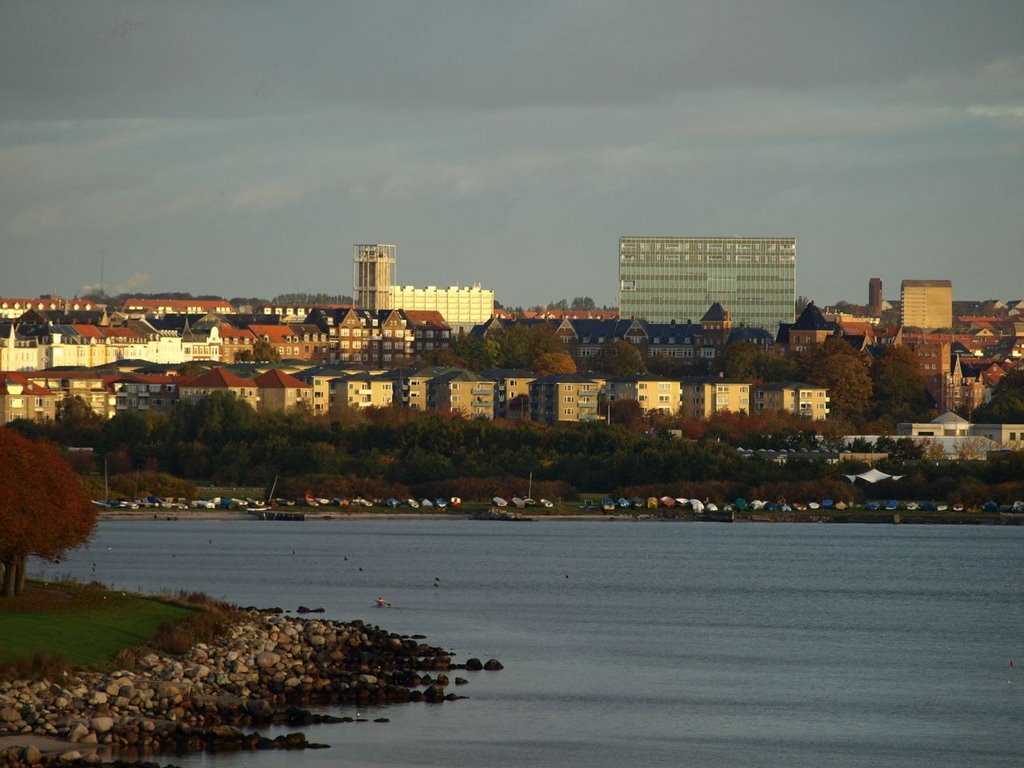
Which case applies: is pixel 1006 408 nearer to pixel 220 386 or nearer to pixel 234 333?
pixel 220 386

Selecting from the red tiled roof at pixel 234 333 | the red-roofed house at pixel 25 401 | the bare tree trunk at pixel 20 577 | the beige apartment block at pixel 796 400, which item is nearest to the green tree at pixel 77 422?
the red-roofed house at pixel 25 401

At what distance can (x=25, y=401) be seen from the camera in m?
125

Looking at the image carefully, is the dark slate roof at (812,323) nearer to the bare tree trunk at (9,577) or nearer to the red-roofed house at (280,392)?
the red-roofed house at (280,392)

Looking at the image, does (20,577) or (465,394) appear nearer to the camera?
(20,577)

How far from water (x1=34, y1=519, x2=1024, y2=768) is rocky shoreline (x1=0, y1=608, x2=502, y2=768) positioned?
0.78 metres

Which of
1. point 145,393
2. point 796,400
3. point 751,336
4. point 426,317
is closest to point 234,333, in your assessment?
point 426,317

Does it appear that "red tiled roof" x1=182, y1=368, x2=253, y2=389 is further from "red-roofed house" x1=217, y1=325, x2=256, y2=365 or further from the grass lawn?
the grass lawn

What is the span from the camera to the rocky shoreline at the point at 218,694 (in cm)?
3088

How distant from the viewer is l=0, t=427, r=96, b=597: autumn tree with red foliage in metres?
37.6

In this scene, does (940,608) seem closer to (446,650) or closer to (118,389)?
(446,650)

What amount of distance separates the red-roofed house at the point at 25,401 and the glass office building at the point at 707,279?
215 feet

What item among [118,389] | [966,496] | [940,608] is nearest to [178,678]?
Result: [940,608]

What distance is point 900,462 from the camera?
10544 cm

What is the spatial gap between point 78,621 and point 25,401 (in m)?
90.9
